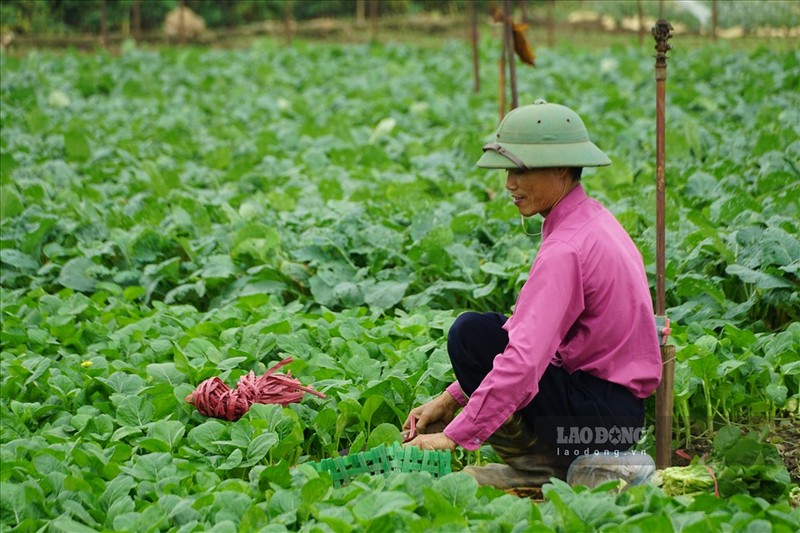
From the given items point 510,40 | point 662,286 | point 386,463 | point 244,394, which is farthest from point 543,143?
point 510,40

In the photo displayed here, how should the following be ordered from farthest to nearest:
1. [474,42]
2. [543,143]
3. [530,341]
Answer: [474,42] → [543,143] → [530,341]

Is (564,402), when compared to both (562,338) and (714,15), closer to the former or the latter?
(562,338)

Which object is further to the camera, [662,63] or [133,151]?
[133,151]

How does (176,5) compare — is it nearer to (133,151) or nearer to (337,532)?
(133,151)

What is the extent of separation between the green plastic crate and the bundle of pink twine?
1.67 feet

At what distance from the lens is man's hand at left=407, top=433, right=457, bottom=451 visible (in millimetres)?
3082

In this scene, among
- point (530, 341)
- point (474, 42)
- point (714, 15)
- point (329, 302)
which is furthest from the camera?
point (714, 15)

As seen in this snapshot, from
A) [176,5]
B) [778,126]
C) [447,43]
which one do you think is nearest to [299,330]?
[778,126]

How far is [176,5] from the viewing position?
2045 cm

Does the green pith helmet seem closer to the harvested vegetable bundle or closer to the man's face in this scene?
the man's face

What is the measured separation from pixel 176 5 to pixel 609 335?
1867cm

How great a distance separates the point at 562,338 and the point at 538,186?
0.43 meters

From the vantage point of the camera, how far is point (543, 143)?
3.10 m

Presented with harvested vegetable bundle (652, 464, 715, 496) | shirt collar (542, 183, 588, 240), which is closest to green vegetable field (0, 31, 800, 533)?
harvested vegetable bundle (652, 464, 715, 496)
